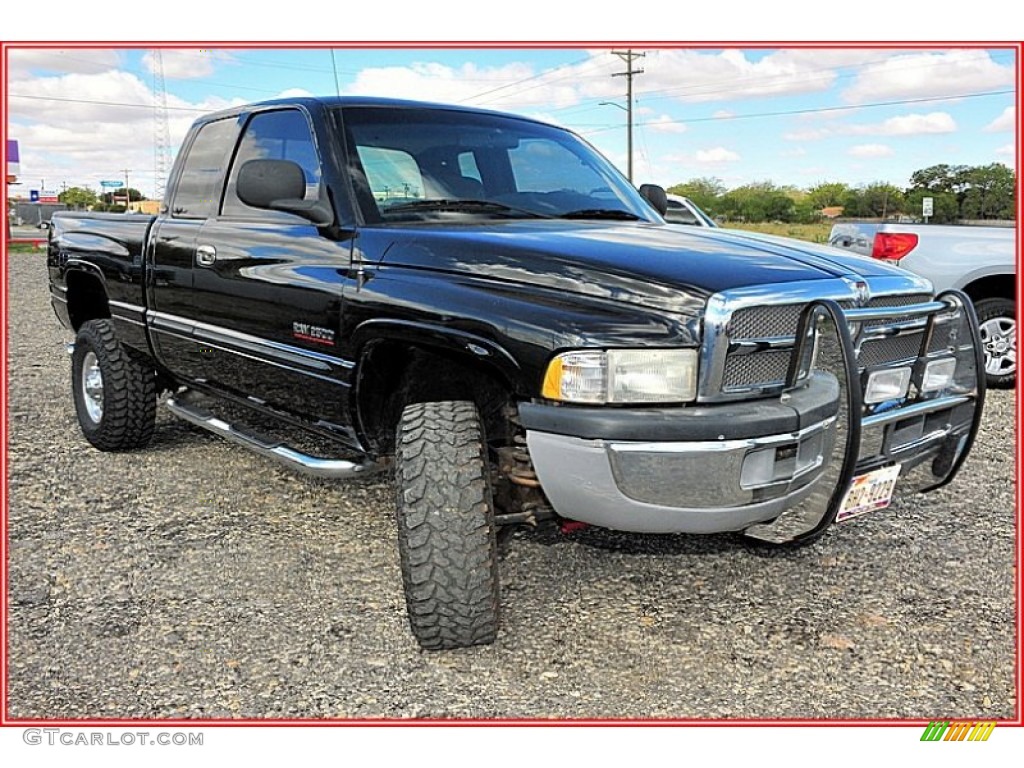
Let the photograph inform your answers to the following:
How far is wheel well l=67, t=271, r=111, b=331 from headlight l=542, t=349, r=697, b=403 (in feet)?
Result: 13.8

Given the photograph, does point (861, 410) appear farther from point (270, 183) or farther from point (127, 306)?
point (127, 306)

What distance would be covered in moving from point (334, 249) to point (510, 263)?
3.11ft

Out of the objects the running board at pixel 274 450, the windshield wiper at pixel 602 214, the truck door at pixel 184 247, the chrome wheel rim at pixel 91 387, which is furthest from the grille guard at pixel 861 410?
the chrome wheel rim at pixel 91 387

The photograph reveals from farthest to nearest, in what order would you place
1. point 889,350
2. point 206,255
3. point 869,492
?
point 206,255
point 889,350
point 869,492

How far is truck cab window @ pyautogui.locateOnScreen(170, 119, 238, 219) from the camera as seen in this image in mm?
4859

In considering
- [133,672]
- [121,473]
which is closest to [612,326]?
[133,672]

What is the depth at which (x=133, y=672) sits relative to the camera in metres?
3.14

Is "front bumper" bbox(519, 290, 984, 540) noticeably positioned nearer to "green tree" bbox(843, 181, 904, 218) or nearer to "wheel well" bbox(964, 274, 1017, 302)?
"wheel well" bbox(964, 274, 1017, 302)

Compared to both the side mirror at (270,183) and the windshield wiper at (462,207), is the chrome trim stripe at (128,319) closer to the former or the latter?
the side mirror at (270,183)

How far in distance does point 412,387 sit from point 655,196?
1.96 meters

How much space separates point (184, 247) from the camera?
486cm

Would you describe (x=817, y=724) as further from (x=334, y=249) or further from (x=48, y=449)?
(x=48, y=449)

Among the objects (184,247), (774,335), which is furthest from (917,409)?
(184,247)

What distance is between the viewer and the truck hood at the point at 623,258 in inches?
116
